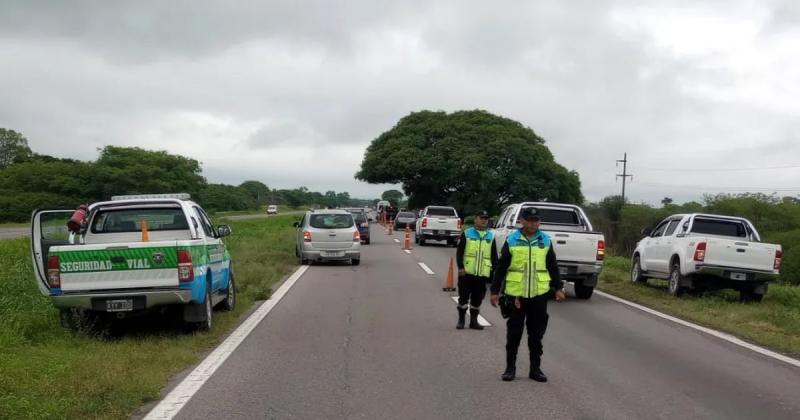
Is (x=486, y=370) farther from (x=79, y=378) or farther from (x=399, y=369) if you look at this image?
(x=79, y=378)

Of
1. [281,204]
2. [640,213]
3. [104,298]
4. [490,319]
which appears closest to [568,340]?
[490,319]

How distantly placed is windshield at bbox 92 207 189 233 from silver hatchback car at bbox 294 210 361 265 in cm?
1078

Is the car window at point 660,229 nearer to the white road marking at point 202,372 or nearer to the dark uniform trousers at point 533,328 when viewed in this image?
the white road marking at point 202,372

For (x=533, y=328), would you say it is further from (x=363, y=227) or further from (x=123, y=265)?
(x=363, y=227)

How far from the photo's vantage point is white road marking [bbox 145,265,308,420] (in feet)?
19.5

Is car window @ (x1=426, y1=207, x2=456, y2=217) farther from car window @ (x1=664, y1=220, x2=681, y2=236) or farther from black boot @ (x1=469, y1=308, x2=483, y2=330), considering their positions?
black boot @ (x1=469, y1=308, x2=483, y2=330)

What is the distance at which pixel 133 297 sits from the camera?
8.70 m

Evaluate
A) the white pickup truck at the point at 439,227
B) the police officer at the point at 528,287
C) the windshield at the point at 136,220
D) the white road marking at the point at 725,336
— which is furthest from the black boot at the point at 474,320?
the white pickup truck at the point at 439,227

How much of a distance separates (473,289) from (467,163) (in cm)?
4130

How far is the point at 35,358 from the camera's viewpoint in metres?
7.55

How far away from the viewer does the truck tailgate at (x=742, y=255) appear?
13.9 metres

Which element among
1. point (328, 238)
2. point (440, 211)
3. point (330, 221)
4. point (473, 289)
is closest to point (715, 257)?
point (473, 289)

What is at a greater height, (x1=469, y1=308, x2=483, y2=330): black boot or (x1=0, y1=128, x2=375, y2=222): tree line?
(x1=0, y1=128, x2=375, y2=222): tree line

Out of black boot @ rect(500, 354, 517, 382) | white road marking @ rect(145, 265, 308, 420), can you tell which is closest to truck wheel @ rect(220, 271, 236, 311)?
white road marking @ rect(145, 265, 308, 420)
